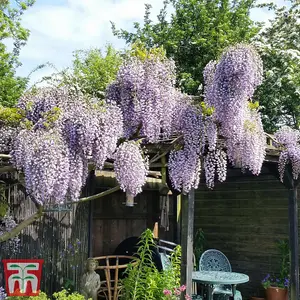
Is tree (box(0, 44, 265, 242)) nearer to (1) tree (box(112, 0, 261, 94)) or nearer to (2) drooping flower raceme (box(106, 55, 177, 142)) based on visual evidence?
(2) drooping flower raceme (box(106, 55, 177, 142))

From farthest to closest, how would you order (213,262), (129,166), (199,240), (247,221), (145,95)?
(199,240)
(247,221)
(213,262)
(145,95)
(129,166)

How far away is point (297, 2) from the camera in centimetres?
1034

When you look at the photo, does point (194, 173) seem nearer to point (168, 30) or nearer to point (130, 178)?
point (130, 178)

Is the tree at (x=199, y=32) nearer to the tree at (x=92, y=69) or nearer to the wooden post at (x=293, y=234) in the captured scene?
the tree at (x=92, y=69)

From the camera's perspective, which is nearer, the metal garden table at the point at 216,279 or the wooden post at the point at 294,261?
the metal garden table at the point at 216,279

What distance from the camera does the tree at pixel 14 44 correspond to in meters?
13.1

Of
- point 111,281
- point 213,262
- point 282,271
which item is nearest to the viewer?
point 111,281

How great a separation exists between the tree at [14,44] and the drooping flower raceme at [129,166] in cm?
933

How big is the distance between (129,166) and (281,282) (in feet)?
11.2

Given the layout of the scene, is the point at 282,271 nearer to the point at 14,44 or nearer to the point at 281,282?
the point at 281,282

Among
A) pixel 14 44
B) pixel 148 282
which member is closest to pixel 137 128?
pixel 148 282

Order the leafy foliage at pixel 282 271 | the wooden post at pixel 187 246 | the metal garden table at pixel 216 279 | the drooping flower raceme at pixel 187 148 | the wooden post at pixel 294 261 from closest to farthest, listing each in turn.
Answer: the drooping flower raceme at pixel 187 148, the wooden post at pixel 187 246, the metal garden table at pixel 216 279, the wooden post at pixel 294 261, the leafy foliage at pixel 282 271

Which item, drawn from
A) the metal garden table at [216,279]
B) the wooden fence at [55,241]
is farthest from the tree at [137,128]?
the metal garden table at [216,279]

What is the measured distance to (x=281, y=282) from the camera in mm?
6430
